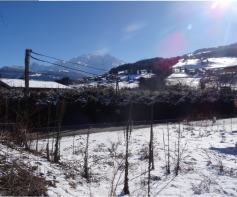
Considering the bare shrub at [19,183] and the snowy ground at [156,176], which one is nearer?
the bare shrub at [19,183]

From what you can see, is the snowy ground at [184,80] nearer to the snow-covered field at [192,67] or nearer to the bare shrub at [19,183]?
the snow-covered field at [192,67]

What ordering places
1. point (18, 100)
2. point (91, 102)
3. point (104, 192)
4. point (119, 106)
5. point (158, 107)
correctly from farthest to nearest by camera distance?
point (158, 107), point (119, 106), point (91, 102), point (18, 100), point (104, 192)

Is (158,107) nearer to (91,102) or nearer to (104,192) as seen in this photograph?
(91,102)

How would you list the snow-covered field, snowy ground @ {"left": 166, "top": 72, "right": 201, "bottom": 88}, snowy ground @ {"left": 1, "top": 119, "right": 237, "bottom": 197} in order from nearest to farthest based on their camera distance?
snowy ground @ {"left": 1, "top": 119, "right": 237, "bottom": 197}, snowy ground @ {"left": 166, "top": 72, "right": 201, "bottom": 88}, the snow-covered field

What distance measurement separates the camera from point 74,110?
61.4 ft

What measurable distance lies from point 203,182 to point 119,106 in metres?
16.3

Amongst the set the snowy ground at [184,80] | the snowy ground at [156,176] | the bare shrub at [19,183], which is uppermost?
the snowy ground at [184,80]

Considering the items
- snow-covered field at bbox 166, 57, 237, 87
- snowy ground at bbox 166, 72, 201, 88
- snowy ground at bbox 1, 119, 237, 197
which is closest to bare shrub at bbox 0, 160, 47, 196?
snowy ground at bbox 1, 119, 237, 197

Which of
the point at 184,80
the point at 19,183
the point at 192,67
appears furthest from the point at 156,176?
the point at 192,67

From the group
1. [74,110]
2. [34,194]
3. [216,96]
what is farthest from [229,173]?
[216,96]

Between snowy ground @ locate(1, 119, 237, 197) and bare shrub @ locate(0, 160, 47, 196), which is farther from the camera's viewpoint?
snowy ground @ locate(1, 119, 237, 197)

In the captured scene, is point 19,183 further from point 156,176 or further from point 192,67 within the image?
point 192,67

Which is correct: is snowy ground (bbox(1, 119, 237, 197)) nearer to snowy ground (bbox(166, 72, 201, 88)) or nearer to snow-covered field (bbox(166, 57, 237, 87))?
snowy ground (bbox(166, 72, 201, 88))

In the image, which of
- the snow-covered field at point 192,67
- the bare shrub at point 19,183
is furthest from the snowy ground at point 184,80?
the bare shrub at point 19,183
